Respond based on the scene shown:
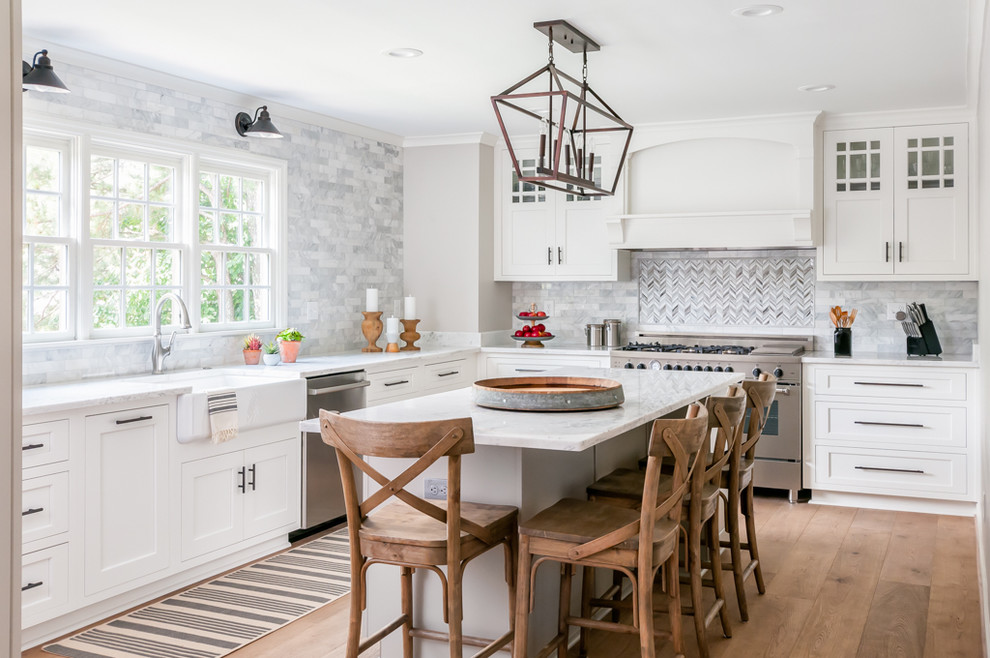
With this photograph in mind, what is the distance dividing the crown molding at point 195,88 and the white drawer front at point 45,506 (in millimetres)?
1894

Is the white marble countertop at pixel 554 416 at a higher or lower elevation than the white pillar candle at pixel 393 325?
lower

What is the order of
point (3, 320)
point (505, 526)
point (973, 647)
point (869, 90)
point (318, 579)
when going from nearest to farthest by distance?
point (3, 320) < point (505, 526) < point (973, 647) < point (318, 579) < point (869, 90)

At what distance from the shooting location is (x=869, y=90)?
16.8 feet

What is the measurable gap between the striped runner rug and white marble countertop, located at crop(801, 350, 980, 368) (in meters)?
3.24

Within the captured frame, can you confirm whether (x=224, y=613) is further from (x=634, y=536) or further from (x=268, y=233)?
(x=268, y=233)

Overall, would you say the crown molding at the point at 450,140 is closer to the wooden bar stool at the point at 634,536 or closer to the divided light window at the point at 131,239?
the divided light window at the point at 131,239

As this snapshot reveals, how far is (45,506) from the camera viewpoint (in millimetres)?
3387

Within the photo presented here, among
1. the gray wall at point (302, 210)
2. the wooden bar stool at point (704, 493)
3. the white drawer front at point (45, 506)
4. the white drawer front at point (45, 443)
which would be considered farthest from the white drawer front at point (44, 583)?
the wooden bar stool at point (704, 493)

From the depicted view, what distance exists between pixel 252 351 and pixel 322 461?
0.78 meters

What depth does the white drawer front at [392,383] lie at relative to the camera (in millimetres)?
5430

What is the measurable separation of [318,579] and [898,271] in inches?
160

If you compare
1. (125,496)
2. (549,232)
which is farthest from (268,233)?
(125,496)

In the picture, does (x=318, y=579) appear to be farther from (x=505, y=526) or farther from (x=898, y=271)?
(x=898, y=271)

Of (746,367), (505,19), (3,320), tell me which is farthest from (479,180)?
(3,320)
